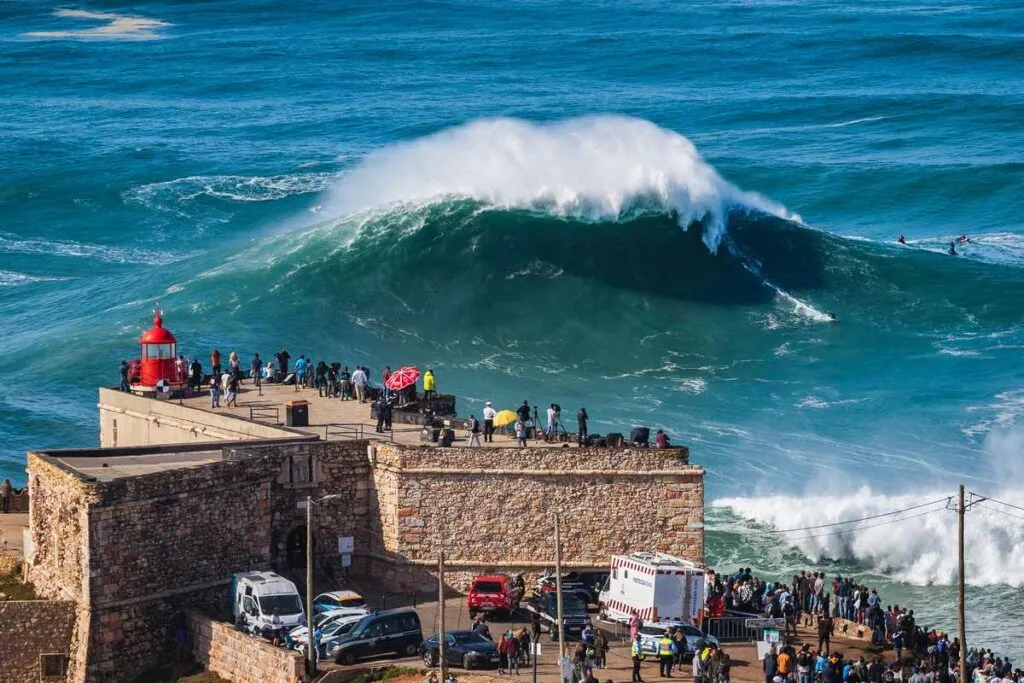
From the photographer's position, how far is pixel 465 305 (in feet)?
230

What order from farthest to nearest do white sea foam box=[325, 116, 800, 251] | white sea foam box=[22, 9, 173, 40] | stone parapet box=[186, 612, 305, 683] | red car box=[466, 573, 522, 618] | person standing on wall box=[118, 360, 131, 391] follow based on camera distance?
1. white sea foam box=[22, 9, 173, 40]
2. white sea foam box=[325, 116, 800, 251]
3. person standing on wall box=[118, 360, 131, 391]
4. red car box=[466, 573, 522, 618]
5. stone parapet box=[186, 612, 305, 683]

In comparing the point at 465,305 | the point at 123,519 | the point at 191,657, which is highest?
the point at 465,305

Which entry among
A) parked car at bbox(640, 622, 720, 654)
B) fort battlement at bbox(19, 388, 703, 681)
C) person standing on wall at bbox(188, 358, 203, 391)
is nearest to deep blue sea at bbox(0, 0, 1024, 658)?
fort battlement at bbox(19, 388, 703, 681)

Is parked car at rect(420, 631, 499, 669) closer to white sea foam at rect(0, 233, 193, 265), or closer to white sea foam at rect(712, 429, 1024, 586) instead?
white sea foam at rect(712, 429, 1024, 586)

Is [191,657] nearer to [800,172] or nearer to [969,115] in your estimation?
[800,172]

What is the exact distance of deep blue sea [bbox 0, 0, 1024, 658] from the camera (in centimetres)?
6109

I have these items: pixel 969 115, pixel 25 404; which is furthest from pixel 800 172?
pixel 25 404

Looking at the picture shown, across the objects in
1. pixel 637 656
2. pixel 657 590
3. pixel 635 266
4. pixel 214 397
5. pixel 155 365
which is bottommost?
pixel 637 656

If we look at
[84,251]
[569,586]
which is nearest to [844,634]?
[569,586]

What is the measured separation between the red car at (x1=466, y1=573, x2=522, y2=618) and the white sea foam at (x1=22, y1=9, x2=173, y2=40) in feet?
351

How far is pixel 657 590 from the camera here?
43094mm

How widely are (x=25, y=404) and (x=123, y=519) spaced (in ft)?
90.0

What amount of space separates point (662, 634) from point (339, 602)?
6.61 metres

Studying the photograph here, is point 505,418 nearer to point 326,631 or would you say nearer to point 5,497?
point 326,631
